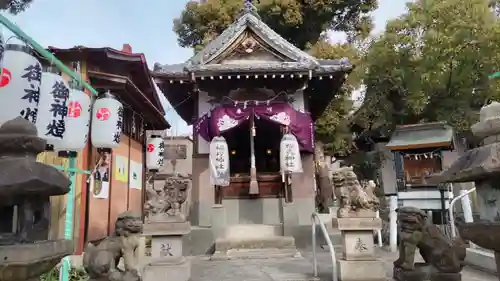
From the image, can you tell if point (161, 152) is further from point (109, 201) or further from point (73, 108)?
point (73, 108)

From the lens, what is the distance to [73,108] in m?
6.66

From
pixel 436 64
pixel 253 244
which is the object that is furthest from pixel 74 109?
pixel 436 64

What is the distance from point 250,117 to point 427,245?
25.3ft

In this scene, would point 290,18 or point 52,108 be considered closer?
point 52,108

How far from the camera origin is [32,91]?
535 cm

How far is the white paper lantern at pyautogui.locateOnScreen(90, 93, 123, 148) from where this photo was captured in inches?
325

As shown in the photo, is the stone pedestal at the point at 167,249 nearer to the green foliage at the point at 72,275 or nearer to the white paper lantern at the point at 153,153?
the green foliage at the point at 72,275

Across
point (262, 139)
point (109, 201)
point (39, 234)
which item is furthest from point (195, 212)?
point (39, 234)

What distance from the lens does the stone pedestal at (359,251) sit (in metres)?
6.38

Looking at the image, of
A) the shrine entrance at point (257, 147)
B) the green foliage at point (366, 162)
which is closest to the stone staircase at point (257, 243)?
the shrine entrance at point (257, 147)

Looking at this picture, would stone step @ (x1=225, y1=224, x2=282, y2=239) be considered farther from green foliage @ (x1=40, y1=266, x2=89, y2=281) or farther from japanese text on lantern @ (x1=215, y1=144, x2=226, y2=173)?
green foliage @ (x1=40, y1=266, x2=89, y2=281)

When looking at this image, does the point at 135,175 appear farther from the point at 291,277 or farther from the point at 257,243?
the point at 291,277

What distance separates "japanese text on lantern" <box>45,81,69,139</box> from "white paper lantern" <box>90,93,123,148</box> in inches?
77.5

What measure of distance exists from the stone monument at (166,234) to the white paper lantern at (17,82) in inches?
111
